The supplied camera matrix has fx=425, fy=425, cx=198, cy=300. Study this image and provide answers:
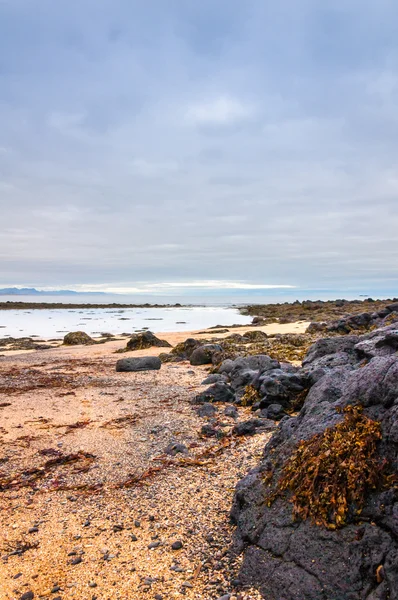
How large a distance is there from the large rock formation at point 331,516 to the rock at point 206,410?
4.02 m

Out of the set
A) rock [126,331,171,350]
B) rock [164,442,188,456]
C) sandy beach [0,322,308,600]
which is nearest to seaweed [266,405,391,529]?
sandy beach [0,322,308,600]

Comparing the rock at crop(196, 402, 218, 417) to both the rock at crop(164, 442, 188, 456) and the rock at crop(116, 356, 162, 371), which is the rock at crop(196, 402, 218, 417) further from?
the rock at crop(116, 356, 162, 371)

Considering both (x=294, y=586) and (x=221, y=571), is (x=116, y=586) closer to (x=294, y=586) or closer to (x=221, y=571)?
(x=221, y=571)

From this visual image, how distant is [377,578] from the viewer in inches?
121

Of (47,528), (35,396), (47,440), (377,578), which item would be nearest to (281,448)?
(377,578)

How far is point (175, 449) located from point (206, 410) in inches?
90.5

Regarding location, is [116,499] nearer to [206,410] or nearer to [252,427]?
[252,427]

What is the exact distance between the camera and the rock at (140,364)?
50.0 ft

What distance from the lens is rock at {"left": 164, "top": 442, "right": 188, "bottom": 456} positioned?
674 cm

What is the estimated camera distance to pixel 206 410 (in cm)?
907

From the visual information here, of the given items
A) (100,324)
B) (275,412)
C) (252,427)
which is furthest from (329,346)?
(100,324)

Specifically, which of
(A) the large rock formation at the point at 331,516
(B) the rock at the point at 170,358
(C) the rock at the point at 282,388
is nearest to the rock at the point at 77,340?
(B) the rock at the point at 170,358

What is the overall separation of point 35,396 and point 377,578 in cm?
1045

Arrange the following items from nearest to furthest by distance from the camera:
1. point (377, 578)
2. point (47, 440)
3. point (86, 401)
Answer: point (377, 578), point (47, 440), point (86, 401)
